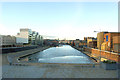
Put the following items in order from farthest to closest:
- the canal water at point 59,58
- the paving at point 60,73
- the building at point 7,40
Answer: the building at point 7,40, the canal water at point 59,58, the paving at point 60,73

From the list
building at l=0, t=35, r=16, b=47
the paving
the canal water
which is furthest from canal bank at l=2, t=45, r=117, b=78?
building at l=0, t=35, r=16, b=47

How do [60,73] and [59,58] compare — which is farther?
[59,58]

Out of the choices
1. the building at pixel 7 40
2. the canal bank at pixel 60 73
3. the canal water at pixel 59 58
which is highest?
the building at pixel 7 40

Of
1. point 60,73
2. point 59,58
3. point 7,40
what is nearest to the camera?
point 60,73

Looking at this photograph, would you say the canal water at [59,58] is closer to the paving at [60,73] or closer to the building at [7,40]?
the paving at [60,73]

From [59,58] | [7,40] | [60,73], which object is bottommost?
[59,58]

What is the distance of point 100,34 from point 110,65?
50473 mm

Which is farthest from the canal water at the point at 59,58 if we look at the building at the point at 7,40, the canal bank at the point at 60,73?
the building at the point at 7,40

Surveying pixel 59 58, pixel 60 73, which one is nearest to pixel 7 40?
pixel 59 58

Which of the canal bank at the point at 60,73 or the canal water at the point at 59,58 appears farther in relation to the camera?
the canal water at the point at 59,58

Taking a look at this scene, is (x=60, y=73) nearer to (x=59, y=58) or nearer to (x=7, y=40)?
(x=59, y=58)

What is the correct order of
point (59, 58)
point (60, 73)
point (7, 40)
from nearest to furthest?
point (60, 73)
point (59, 58)
point (7, 40)

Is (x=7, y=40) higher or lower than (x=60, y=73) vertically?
higher

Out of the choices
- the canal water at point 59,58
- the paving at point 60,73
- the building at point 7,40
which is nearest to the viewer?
the paving at point 60,73
